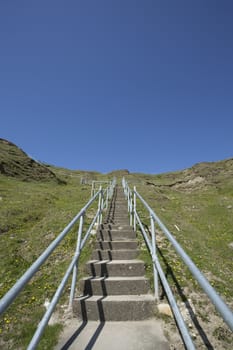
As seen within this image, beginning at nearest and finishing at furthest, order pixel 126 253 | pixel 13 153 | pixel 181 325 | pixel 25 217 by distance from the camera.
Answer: pixel 181 325
pixel 126 253
pixel 25 217
pixel 13 153

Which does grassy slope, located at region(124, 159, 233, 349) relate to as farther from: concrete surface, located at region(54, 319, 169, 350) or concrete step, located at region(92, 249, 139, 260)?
concrete surface, located at region(54, 319, 169, 350)

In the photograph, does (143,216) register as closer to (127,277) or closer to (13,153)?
(127,277)

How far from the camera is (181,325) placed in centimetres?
229

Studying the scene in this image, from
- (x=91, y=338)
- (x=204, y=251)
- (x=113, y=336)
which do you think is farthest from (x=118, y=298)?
(x=204, y=251)

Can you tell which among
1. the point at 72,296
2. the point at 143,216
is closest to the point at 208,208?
the point at 143,216

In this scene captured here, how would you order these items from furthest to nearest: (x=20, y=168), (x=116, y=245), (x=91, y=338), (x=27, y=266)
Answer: (x=20, y=168), (x=27, y=266), (x=116, y=245), (x=91, y=338)

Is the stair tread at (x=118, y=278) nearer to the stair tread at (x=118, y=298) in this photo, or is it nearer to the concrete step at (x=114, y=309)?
the stair tread at (x=118, y=298)

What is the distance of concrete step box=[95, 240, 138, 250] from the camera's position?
5184 millimetres

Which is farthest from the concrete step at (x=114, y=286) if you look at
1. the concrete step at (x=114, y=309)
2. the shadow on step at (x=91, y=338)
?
the shadow on step at (x=91, y=338)

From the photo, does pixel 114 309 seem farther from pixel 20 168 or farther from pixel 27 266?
pixel 20 168

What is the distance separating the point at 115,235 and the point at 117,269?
1545 mm

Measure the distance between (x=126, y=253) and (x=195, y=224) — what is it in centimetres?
699

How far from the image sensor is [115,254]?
4.81 metres

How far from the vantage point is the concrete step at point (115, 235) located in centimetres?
576
